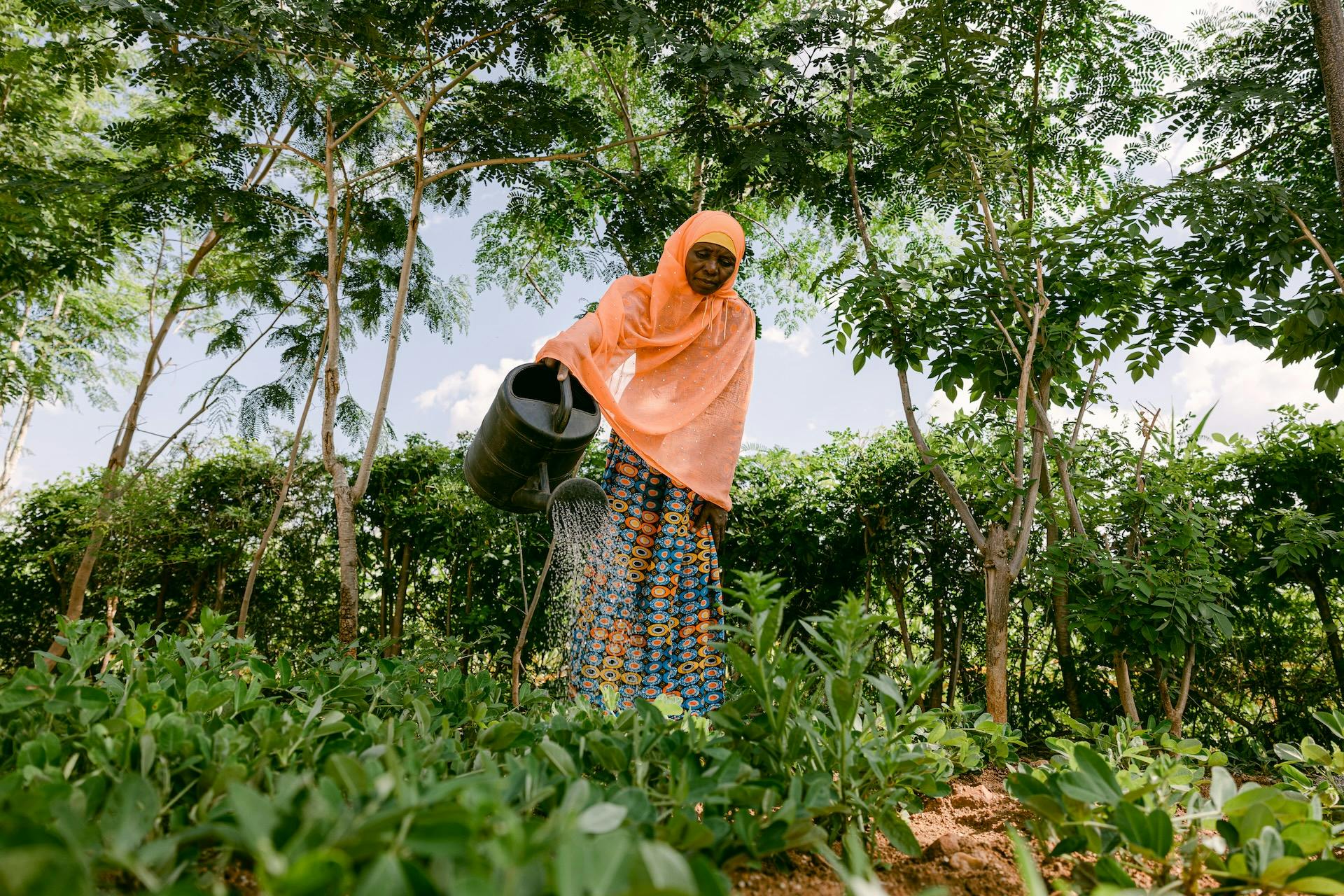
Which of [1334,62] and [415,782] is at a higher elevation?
[1334,62]

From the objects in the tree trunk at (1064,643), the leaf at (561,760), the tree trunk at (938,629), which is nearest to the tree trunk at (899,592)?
the tree trunk at (938,629)

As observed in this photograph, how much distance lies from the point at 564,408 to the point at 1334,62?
2385mm

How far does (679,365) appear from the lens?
115 inches

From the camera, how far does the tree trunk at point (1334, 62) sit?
1.98 m

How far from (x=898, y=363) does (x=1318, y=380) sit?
136 centimetres

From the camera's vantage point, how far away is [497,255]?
5.82 metres

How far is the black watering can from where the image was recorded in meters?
2.31

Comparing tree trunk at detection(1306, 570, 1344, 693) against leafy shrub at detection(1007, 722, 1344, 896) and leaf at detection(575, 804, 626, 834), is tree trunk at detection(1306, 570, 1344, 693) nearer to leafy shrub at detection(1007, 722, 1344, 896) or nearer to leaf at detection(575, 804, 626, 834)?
leafy shrub at detection(1007, 722, 1344, 896)

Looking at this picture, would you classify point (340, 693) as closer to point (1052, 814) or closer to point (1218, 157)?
point (1052, 814)

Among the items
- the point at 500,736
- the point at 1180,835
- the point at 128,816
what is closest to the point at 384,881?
the point at 128,816

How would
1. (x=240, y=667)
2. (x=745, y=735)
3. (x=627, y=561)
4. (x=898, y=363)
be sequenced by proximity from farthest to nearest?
(x=898, y=363) < (x=627, y=561) < (x=240, y=667) < (x=745, y=735)

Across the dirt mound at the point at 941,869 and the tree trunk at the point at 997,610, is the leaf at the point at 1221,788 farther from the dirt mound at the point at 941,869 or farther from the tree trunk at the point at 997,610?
the tree trunk at the point at 997,610

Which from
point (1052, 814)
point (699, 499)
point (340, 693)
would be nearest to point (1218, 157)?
point (699, 499)

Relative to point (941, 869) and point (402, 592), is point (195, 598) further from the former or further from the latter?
point (941, 869)
